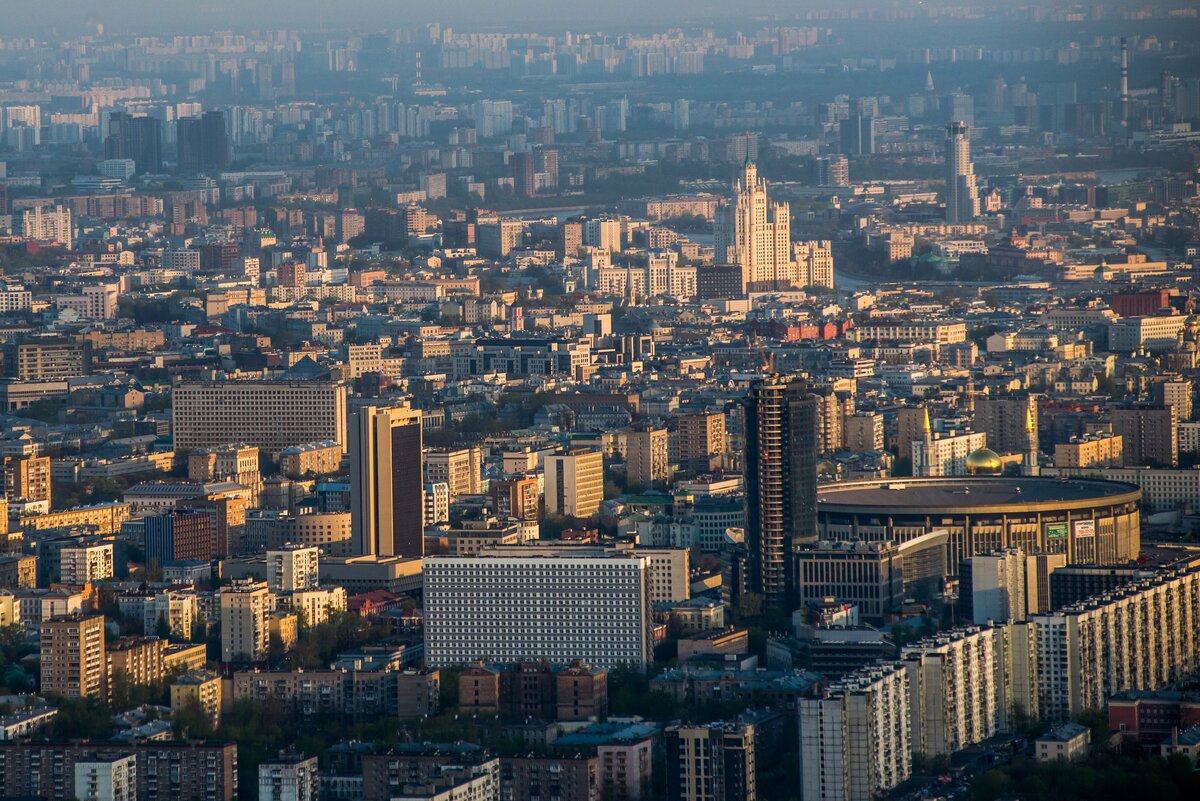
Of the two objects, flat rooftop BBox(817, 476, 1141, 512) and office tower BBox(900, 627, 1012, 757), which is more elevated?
flat rooftop BBox(817, 476, 1141, 512)

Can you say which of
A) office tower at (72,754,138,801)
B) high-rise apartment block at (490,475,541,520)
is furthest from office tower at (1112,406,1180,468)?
office tower at (72,754,138,801)

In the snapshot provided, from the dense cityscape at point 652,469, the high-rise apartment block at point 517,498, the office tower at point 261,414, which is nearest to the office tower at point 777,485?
the dense cityscape at point 652,469

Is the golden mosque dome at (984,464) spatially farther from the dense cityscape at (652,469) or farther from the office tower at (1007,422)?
the office tower at (1007,422)

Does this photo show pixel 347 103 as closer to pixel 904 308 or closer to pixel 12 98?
pixel 12 98

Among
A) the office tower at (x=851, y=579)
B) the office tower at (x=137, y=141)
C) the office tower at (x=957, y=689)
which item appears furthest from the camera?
the office tower at (x=137, y=141)

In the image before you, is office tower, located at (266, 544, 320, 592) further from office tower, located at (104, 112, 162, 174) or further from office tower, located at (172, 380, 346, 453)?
office tower, located at (104, 112, 162, 174)
